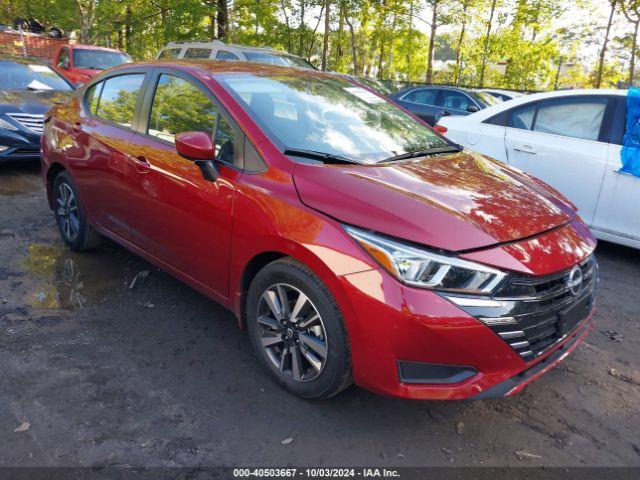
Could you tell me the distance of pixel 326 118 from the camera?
3.25 metres

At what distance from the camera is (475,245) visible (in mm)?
2285

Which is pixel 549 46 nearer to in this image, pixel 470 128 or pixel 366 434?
pixel 470 128

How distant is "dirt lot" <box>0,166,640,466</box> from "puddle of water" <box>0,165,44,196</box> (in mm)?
3209

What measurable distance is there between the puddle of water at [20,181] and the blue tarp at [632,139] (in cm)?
657

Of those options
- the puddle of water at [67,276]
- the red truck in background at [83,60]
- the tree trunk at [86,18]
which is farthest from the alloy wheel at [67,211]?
the tree trunk at [86,18]

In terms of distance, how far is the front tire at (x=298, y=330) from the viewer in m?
2.44

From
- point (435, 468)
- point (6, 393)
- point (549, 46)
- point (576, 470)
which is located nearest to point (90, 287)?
point (6, 393)

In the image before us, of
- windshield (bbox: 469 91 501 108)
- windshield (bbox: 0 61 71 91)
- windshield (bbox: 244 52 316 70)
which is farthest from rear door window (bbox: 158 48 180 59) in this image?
windshield (bbox: 469 91 501 108)

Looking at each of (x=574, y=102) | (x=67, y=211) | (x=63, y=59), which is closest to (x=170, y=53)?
(x=63, y=59)

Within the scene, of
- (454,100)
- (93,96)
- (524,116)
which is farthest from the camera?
(454,100)

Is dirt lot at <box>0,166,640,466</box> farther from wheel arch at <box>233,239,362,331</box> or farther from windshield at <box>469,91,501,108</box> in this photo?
windshield at <box>469,91,501,108</box>

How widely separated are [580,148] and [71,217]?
15.5 ft

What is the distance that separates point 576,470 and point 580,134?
3629 mm

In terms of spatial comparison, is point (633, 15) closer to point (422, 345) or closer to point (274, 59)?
point (274, 59)
